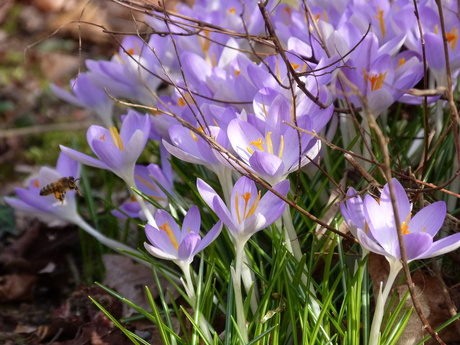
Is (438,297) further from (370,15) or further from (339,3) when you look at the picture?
(339,3)

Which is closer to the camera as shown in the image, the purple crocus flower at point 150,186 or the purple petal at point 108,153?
the purple petal at point 108,153

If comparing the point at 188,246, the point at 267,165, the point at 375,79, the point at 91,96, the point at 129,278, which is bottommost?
the point at 129,278

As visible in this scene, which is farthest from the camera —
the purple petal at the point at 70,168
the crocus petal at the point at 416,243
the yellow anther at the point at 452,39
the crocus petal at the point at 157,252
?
the purple petal at the point at 70,168

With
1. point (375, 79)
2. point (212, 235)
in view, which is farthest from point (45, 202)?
point (375, 79)

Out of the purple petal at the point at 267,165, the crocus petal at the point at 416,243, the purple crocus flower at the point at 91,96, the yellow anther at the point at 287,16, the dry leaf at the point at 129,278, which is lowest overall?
the dry leaf at the point at 129,278

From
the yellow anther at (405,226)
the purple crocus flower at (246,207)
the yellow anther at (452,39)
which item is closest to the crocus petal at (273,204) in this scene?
the purple crocus flower at (246,207)

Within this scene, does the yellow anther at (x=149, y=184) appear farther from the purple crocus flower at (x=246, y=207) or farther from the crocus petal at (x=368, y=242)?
the crocus petal at (x=368, y=242)

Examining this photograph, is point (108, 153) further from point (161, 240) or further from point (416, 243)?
point (416, 243)
